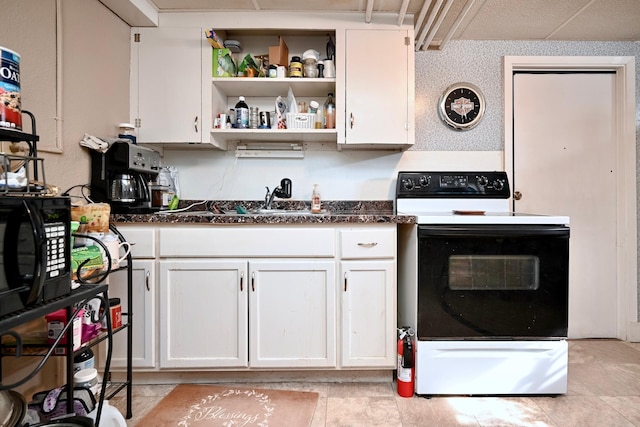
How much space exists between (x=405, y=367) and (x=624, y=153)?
2249 millimetres

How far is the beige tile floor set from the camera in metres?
1.53

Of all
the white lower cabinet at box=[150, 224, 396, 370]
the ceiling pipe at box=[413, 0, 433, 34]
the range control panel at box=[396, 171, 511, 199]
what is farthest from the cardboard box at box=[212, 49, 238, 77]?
the range control panel at box=[396, 171, 511, 199]

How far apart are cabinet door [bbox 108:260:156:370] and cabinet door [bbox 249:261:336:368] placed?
1.67 feet

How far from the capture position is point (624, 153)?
8.08 feet

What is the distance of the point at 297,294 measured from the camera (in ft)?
5.83

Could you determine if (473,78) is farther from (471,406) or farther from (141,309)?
(141,309)

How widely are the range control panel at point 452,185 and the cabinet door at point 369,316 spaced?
701 millimetres

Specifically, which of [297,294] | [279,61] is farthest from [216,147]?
[297,294]

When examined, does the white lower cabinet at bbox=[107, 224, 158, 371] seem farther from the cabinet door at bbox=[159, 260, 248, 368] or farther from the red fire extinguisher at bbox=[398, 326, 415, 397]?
the red fire extinguisher at bbox=[398, 326, 415, 397]

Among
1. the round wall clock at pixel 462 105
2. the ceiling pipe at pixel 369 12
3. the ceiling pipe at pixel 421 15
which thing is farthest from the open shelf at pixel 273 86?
the round wall clock at pixel 462 105

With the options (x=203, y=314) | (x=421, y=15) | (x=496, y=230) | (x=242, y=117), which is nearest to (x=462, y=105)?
(x=421, y=15)

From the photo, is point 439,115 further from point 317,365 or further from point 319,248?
point 317,365

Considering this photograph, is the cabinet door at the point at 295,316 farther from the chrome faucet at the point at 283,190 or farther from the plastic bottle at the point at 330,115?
the plastic bottle at the point at 330,115

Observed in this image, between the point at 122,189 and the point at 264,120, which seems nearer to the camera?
the point at 122,189
